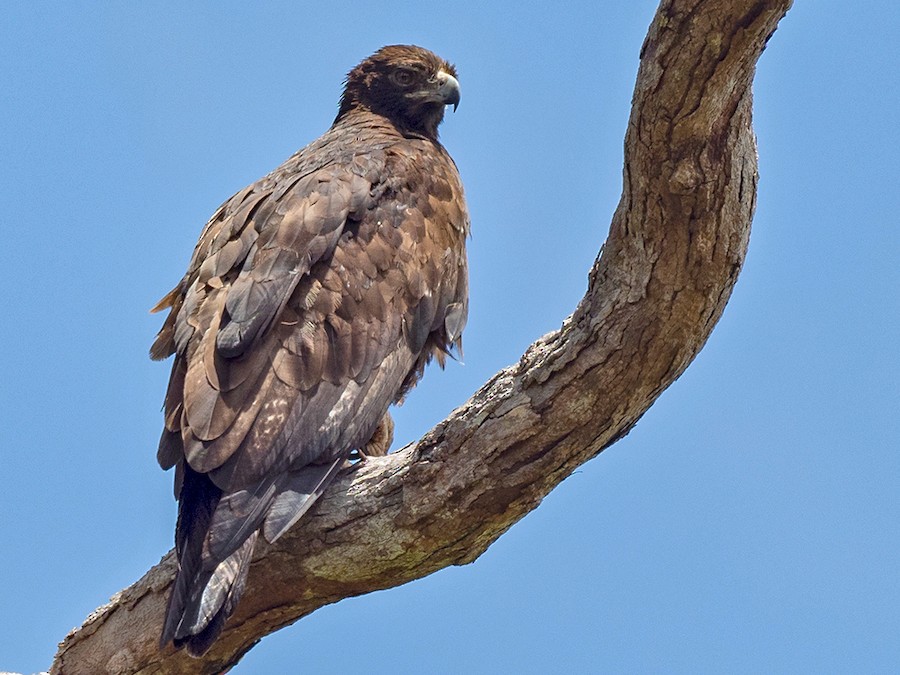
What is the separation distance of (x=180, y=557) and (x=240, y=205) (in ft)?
6.16

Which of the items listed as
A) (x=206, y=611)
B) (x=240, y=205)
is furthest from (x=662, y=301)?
(x=240, y=205)

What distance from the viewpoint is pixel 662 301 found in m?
4.31

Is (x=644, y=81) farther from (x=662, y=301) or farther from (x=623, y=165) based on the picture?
(x=662, y=301)

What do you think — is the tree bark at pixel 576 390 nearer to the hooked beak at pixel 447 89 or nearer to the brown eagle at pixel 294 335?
the brown eagle at pixel 294 335

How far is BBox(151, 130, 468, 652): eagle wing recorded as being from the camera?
4.62 metres

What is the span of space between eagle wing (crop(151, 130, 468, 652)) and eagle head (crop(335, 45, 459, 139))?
970mm

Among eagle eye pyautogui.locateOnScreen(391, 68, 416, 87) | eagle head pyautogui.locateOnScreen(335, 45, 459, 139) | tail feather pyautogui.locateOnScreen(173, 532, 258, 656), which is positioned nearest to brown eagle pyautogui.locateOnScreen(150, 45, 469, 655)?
tail feather pyautogui.locateOnScreen(173, 532, 258, 656)

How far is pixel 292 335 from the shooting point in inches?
201

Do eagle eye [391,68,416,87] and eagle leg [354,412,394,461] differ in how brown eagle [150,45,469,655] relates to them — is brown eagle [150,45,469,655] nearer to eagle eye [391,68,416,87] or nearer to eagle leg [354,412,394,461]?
eagle leg [354,412,394,461]

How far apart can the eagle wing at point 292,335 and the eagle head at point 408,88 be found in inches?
38.2

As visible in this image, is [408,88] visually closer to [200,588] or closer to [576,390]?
[576,390]

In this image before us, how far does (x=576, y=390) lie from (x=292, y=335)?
128cm

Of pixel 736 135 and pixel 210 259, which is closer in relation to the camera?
pixel 736 135

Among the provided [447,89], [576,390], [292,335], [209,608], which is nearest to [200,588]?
[209,608]
